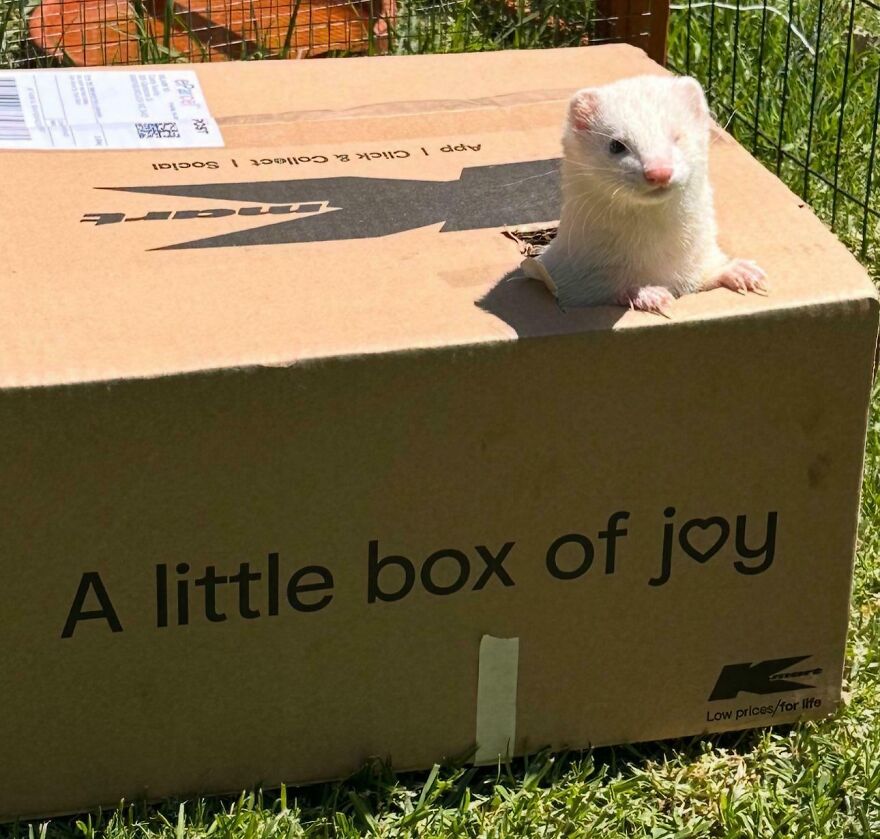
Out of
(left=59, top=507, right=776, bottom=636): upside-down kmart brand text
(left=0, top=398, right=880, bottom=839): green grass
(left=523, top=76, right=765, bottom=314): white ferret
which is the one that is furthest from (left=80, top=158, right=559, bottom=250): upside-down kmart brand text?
(left=0, top=398, right=880, bottom=839): green grass

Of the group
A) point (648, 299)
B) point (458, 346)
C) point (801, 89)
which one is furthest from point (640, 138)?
point (801, 89)

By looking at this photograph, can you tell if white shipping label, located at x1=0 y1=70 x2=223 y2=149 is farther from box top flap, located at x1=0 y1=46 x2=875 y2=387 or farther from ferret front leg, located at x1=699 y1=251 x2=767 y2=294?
ferret front leg, located at x1=699 y1=251 x2=767 y2=294

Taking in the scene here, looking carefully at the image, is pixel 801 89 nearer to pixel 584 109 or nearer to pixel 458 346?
pixel 584 109

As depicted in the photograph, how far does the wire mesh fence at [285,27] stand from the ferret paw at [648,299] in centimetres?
170

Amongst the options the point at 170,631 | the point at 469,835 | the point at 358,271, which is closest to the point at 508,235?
the point at 358,271

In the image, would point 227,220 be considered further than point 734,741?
No

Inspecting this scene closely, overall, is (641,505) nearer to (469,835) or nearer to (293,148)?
(469,835)

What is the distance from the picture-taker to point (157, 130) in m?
2.11

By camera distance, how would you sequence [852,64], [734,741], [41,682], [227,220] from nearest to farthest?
[41,682] < [227,220] < [734,741] < [852,64]

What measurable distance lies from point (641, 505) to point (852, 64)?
7.80 ft

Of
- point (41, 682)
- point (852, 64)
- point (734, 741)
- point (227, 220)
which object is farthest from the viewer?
point (852, 64)

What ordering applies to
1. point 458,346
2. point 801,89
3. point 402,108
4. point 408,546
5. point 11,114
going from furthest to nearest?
point 801,89 < point 402,108 < point 11,114 < point 408,546 < point 458,346

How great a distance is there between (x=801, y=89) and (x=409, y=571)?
2.33 m

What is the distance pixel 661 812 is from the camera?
1944mm
